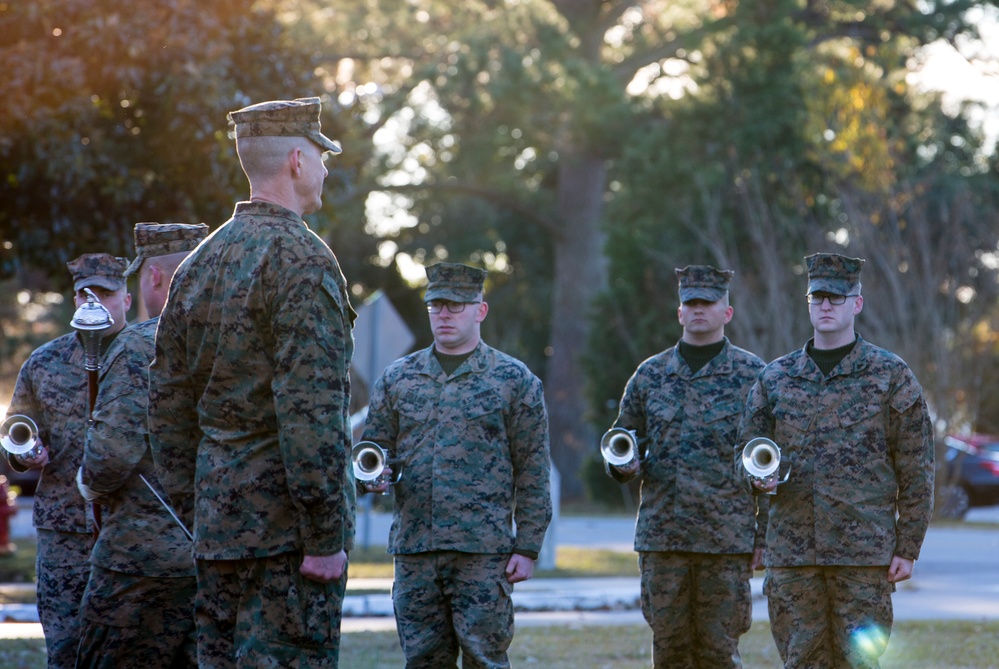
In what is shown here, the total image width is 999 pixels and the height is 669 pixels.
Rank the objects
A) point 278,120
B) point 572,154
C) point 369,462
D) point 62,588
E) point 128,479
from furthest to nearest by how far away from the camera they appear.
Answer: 1. point 572,154
2. point 369,462
3. point 62,588
4. point 128,479
5. point 278,120

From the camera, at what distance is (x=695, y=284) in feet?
29.0

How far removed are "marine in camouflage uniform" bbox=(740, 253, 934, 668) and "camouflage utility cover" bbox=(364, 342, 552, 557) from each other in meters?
1.24

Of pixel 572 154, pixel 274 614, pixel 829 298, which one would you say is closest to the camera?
pixel 274 614

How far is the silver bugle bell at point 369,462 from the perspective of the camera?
311 inches

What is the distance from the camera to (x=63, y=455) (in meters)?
7.84

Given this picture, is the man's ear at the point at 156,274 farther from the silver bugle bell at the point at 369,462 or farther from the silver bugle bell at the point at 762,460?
the silver bugle bell at the point at 762,460

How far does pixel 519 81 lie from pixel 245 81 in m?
18.3

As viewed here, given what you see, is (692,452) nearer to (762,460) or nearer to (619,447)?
(619,447)

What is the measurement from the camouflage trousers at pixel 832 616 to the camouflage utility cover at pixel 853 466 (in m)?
0.10

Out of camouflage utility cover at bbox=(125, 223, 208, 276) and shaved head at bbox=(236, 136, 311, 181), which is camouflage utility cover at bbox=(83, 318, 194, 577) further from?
shaved head at bbox=(236, 136, 311, 181)

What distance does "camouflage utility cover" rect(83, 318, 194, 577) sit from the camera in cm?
645

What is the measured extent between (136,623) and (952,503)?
76.8 feet

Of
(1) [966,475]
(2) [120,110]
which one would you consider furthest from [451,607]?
(1) [966,475]

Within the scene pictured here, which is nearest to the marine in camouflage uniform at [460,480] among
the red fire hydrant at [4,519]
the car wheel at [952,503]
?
the red fire hydrant at [4,519]
